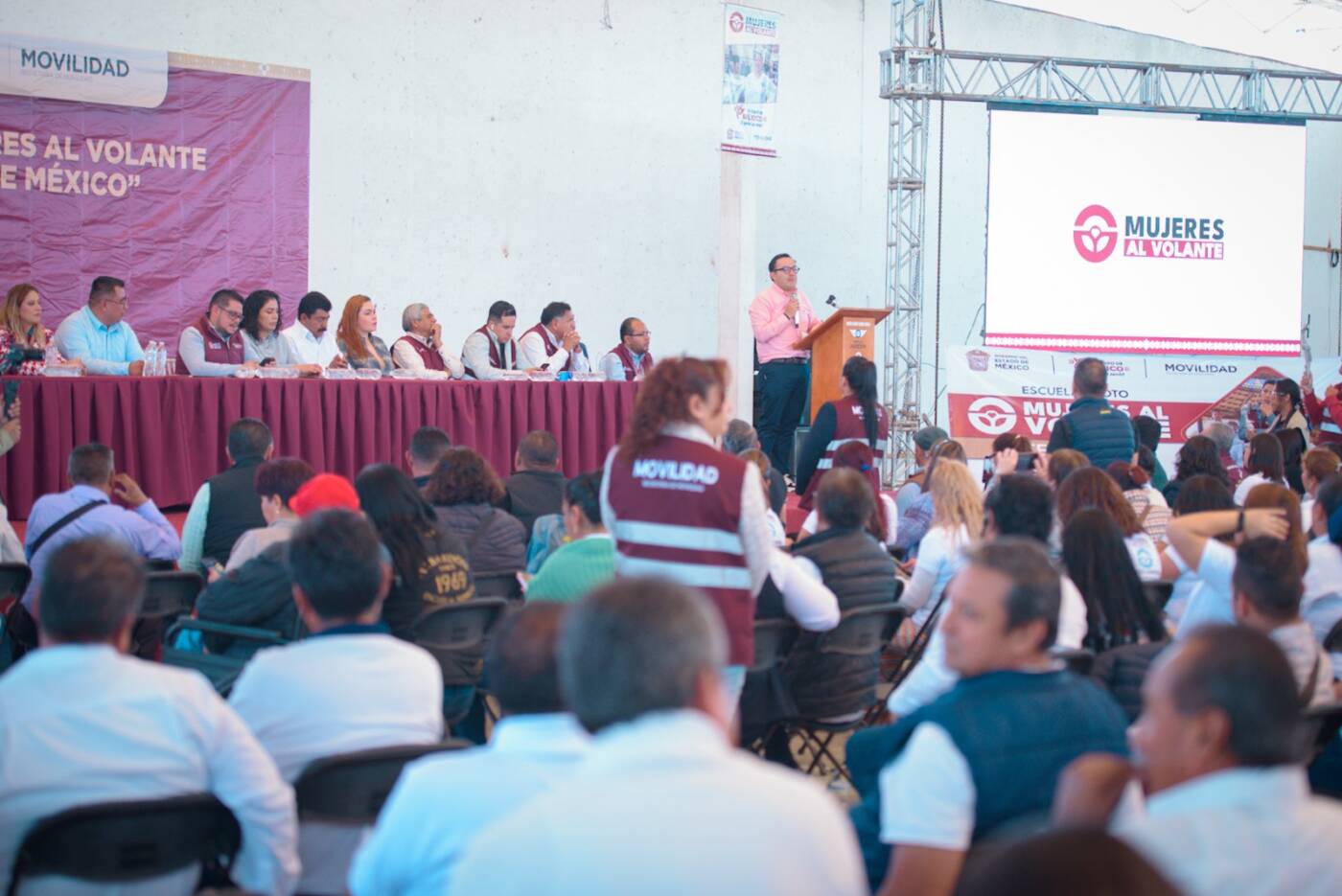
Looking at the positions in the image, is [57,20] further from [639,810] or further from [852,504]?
[639,810]

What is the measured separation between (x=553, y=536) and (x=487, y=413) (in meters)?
2.91

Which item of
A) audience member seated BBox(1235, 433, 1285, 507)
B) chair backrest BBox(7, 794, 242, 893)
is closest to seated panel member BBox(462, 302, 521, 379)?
audience member seated BBox(1235, 433, 1285, 507)

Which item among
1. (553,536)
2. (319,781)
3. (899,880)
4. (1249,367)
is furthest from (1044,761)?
(1249,367)

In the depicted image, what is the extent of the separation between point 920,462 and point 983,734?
5368 millimetres

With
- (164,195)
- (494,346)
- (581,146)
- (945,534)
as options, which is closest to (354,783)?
(945,534)

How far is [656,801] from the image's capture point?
1202mm

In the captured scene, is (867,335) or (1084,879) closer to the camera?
(1084,879)

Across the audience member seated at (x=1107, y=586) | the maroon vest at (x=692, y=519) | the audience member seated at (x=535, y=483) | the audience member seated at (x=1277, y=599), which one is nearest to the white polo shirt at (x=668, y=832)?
the maroon vest at (x=692, y=519)

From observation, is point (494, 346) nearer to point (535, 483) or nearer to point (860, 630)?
point (535, 483)

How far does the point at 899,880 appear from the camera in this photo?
1843mm

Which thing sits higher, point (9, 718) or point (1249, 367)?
point (1249, 367)

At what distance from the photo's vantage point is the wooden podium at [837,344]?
8.38 m

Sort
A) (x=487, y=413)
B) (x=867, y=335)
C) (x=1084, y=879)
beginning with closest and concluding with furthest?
(x=1084, y=879), (x=487, y=413), (x=867, y=335)

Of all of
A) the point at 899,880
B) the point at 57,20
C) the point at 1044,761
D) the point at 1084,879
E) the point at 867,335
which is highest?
the point at 57,20
